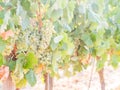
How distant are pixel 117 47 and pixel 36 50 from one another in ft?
1.94

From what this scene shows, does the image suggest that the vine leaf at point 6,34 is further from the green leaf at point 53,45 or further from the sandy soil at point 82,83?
the sandy soil at point 82,83

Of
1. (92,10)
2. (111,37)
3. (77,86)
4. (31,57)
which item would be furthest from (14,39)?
(77,86)

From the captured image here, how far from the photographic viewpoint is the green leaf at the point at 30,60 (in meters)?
1.20

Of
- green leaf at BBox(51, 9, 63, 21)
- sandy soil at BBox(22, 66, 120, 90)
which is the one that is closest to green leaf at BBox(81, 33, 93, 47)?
green leaf at BBox(51, 9, 63, 21)

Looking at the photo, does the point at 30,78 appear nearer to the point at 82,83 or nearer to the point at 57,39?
the point at 57,39

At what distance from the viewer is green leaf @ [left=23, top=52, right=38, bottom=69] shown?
120 cm

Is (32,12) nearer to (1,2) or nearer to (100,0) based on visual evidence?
(1,2)

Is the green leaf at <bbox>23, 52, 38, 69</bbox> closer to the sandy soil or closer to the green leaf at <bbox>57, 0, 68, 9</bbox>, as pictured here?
the green leaf at <bbox>57, 0, 68, 9</bbox>

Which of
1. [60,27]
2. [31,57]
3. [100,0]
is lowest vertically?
[31,57]

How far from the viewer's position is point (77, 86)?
12.3 feet

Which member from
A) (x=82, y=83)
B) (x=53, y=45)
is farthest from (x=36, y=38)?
(x=82, y=83)

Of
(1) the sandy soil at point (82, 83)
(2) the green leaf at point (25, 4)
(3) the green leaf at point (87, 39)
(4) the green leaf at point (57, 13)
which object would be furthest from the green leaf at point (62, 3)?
(1) the sandy soil at point (82, 83)

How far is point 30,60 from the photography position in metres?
1.20

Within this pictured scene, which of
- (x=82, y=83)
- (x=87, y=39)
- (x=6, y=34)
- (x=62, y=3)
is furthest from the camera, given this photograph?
(x=82, y=83)
